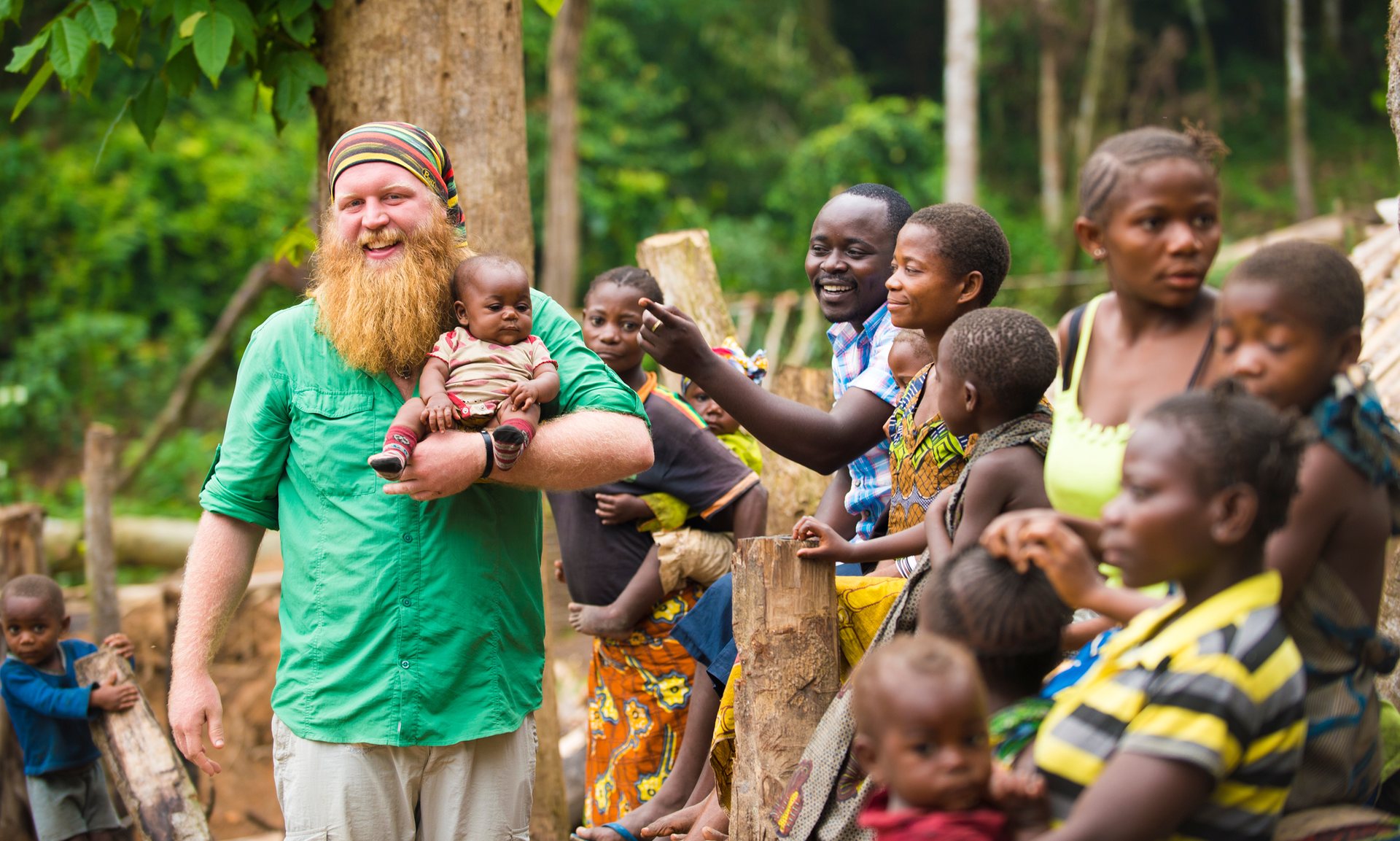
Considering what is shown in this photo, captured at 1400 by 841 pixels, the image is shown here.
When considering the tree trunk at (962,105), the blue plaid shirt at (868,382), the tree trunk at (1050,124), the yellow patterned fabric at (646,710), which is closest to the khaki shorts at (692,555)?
the yellow patterned fabric at (646,710)

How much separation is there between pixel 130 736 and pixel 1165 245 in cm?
381

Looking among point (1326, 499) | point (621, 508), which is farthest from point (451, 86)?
point (1326, 499)

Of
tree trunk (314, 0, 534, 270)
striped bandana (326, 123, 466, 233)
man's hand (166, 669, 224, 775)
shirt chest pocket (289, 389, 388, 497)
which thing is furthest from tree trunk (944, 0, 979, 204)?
man's hand (166, 669, 224, 775)

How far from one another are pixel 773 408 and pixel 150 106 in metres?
2.63

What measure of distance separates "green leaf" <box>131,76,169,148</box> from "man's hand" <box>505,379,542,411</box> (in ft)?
6.96

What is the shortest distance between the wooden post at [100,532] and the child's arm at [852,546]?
504 centimetres

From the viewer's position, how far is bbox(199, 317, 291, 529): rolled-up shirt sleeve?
2980mm

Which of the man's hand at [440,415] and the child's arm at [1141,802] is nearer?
the child's arm at [1141,802]

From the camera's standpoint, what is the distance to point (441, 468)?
8.98 feet

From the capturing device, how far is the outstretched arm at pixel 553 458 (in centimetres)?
275

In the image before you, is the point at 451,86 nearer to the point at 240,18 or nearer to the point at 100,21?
the point at 240,18

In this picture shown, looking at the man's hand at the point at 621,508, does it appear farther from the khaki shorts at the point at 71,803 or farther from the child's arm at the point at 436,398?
the khaki shorts at the point at 71,803

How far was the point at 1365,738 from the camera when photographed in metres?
1.98

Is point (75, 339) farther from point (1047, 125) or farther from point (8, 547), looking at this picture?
point (1047, 125)
